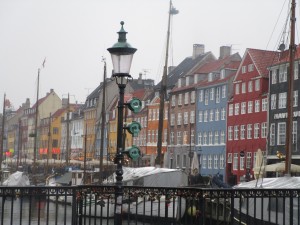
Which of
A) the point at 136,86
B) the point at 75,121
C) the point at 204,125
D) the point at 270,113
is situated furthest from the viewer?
the point at 75,121

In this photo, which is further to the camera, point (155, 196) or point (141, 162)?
point (141, 162)

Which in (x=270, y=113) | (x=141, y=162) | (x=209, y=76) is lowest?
(x=141, y=162)

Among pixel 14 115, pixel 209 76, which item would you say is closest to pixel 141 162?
pixel 209 76

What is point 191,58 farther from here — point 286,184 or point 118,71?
point 118,71

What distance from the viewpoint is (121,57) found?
1049cm

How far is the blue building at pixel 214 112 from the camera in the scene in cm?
6744

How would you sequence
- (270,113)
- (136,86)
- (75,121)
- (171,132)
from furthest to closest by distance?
(75,121) < (136,86) < (171,132) < (270,113)

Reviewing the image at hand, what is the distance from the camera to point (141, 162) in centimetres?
7512

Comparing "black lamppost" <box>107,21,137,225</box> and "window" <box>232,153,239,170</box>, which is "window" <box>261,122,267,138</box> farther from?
"black lamppost" <box>107,21,137,225</box>

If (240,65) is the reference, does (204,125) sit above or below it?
below

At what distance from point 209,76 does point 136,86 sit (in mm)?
23610

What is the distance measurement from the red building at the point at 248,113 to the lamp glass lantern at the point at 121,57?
49447mm

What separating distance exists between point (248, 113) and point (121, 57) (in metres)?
53.2

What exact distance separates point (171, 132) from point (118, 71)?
222ft
